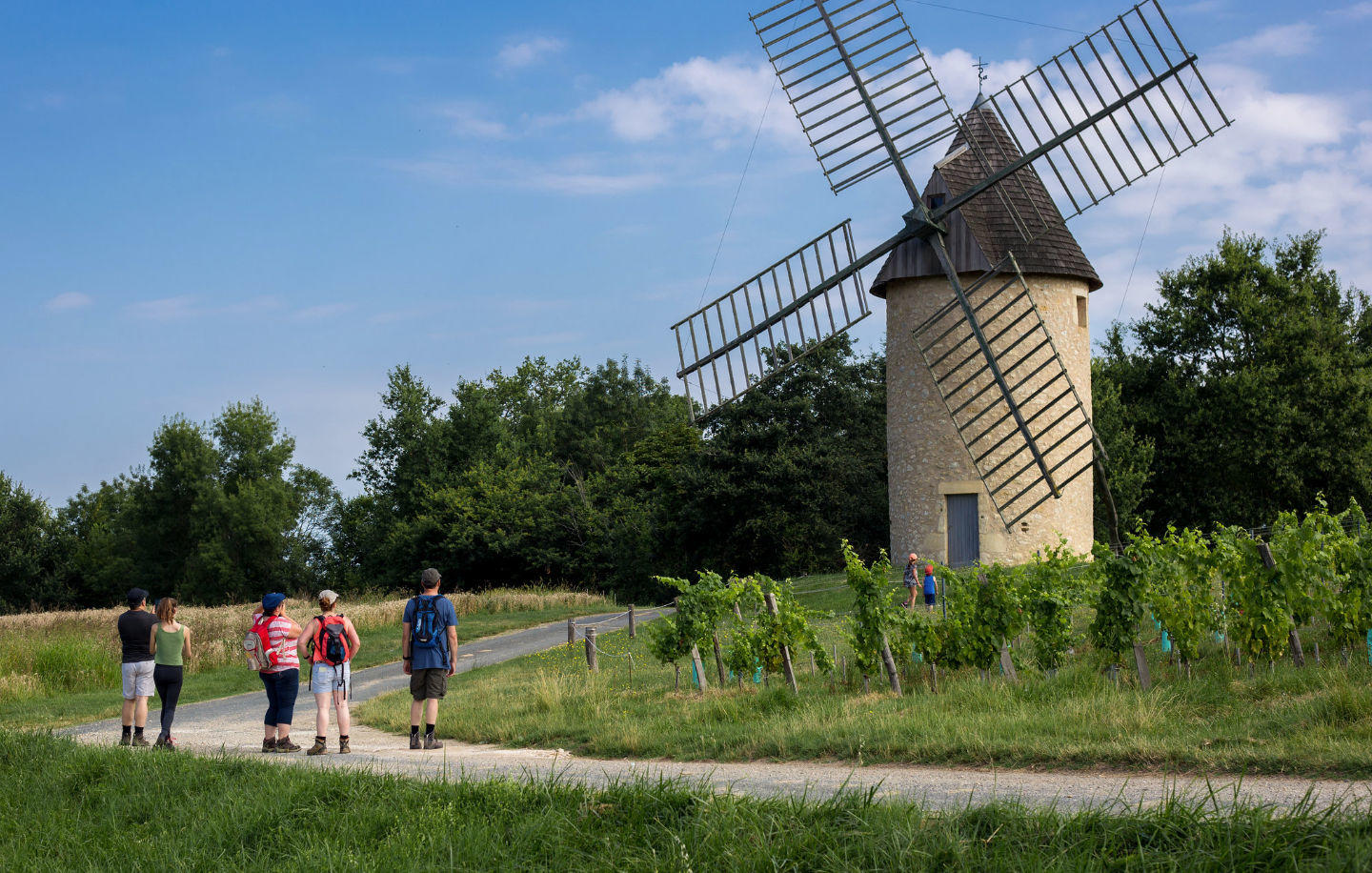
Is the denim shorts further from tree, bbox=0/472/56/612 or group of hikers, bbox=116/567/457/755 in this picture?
tree, bbox=0/472/56/612

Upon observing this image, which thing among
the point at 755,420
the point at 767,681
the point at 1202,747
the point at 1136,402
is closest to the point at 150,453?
the point at 755,420

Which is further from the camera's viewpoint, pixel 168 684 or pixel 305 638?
pixel 168 684

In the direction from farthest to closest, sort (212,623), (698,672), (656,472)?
(656,472) < (212,623) < (698,672)

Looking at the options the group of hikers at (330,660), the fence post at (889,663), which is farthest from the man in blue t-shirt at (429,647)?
the fence post at (889,663)

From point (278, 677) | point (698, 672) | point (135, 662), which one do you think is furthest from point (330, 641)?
point (698, 672)

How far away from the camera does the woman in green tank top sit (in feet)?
34.7

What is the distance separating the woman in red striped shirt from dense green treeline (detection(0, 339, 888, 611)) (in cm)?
2489

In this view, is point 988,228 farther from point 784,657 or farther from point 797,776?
point 797,776

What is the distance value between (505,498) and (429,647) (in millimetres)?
36033

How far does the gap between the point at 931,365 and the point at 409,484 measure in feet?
113

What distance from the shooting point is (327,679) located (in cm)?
971

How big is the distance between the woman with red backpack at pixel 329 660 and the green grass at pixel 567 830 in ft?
Answer: 4.35

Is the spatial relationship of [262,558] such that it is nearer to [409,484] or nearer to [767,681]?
[409,484]

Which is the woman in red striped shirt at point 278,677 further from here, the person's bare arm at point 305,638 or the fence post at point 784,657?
the fence post at point 784,657
